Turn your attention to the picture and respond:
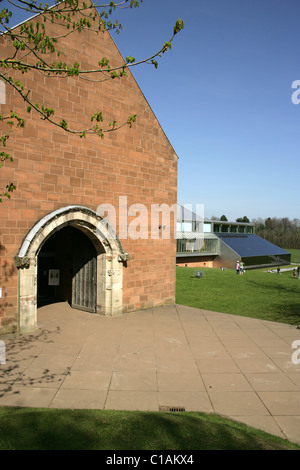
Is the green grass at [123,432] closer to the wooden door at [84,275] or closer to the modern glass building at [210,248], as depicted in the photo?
the wooden door at [84,275]

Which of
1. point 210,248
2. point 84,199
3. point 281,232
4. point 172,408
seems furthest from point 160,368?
point 281,232

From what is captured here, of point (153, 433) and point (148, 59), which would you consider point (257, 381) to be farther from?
point (148, 59)

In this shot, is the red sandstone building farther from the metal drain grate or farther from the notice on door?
the metal drain grate

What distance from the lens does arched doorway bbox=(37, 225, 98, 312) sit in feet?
35.8

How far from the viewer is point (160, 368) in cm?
659

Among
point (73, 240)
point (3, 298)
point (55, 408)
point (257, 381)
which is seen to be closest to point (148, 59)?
point (55, 408)

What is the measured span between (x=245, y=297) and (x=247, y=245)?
1092 inches

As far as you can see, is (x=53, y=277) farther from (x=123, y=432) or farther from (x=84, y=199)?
(x=123, y=432)

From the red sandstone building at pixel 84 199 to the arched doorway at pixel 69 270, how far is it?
0.04 m

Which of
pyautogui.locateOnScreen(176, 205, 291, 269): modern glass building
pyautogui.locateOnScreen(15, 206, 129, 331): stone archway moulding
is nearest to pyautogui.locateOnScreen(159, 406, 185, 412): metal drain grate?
pyautogui.locateOnScreen(15, 206, 129, 331): stone archway moulding

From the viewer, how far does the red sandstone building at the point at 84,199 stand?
8.23m

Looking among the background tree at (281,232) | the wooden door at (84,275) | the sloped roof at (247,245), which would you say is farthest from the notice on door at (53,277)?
the background tree at (281,232)

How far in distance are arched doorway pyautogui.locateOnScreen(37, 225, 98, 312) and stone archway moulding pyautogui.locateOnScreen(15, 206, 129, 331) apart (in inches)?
15.8

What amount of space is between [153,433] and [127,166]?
26.8 ft
